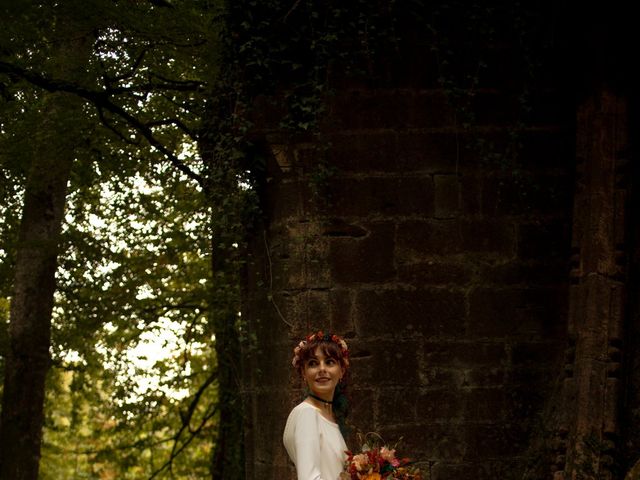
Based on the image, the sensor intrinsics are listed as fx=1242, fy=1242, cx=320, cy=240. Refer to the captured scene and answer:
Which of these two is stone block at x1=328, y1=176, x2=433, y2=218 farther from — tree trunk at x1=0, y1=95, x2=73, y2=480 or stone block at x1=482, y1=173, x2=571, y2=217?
tree trunk at x1=0, y1=95, x2=73, y2=480

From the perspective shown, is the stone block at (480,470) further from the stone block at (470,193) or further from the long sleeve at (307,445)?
the long sleeve at (307,445)

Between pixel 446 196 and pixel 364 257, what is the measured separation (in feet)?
2.12

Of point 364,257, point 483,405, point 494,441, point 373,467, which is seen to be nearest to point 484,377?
point 483,405

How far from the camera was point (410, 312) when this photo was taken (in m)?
7.65

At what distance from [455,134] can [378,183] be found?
0.58m

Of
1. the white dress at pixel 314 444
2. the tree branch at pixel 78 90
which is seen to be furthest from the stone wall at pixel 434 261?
the tree branch at pixel 78 90

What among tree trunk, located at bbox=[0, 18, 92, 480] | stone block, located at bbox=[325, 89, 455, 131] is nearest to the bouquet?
stone block, located at bbox=[325, 89, 455, 131]

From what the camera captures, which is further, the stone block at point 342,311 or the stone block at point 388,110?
the stone block at point 388,110

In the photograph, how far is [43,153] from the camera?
1159 cm

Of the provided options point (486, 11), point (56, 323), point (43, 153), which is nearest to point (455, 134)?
point (486, 11)

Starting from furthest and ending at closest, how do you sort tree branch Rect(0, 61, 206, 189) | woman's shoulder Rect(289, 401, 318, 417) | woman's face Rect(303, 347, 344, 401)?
1. tree branch Rect(0, 61, 206, 189)
2. woman's face Rect(303, 347, 344, 401)
3. woman's shoulder Rect(289, 401, 318, 417)

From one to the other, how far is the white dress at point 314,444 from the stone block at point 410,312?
91.4 inches

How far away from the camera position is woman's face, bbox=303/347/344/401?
5.36m

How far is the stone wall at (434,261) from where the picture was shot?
25.0 ft
